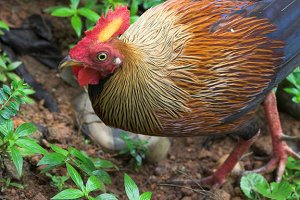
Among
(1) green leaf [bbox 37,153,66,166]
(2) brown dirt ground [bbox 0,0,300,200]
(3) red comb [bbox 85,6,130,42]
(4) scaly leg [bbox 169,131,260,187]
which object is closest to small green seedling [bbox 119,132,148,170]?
(2) brown dirt ground [bbox 0,0,300,200]

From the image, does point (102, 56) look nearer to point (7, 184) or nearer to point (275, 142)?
point (7, 184)

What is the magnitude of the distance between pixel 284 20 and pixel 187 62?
0.74 meters

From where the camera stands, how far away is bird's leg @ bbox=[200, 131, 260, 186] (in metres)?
4.22

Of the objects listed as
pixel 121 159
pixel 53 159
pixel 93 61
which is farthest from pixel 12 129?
pixel 121 159

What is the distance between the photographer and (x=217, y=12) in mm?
3660

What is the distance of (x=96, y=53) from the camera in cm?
329

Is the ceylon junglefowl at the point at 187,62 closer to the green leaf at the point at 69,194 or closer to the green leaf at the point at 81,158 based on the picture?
the green leaf at the point at 81,158

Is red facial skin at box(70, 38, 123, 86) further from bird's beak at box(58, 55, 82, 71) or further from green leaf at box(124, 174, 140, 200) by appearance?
green leaf at box(124, 174, 140, 200)

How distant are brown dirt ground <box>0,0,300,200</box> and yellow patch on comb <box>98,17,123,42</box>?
97 centimetres

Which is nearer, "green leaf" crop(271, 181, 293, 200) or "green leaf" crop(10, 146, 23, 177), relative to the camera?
"green leaf" crop(10, 146, 23, 177)

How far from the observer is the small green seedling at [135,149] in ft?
13.6

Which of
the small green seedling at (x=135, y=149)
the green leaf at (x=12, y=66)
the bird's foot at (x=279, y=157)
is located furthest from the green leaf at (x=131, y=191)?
the green leaf at (x=12, y=66)

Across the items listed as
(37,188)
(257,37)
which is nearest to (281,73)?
(257,37)

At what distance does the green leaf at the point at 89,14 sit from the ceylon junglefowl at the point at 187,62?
0.69 m
